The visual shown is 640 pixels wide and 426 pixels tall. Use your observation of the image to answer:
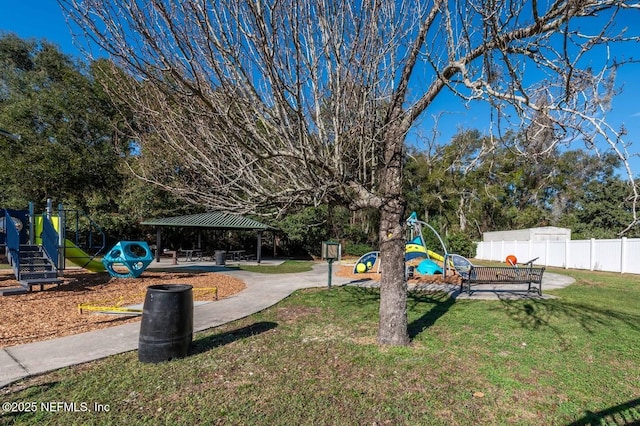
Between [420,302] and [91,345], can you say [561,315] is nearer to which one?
[420,302]

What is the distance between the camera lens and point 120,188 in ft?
92.3

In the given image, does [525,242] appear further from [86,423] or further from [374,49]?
[86,423]

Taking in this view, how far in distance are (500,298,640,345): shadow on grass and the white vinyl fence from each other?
10.6 meters

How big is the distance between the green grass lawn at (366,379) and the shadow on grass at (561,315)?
93 millimetres

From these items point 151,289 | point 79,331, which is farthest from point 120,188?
point 151,289

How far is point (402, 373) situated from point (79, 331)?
5.14 meters

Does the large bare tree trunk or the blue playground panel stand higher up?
the large bare tree trunk

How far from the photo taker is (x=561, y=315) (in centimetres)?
754

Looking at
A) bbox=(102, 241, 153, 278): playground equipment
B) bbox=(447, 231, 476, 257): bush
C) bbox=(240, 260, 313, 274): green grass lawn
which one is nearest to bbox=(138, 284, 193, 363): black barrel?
bbox=(102, 241, 153, 278): playground equipment

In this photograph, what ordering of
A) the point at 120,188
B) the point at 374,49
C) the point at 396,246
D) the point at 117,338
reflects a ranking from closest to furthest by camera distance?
the point at 374,49 → the point at 396,246 → the point at 117,338 → the point at 120,188

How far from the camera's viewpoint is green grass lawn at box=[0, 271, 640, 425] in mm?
3367

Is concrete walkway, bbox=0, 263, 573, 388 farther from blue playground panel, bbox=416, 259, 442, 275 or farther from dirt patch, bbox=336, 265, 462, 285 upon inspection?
blue playground panel, bbox=416, 259, 442, 275

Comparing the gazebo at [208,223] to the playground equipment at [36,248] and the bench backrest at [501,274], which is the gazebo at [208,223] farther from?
the bench backrest at [501,274]

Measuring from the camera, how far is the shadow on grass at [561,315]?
674cm
